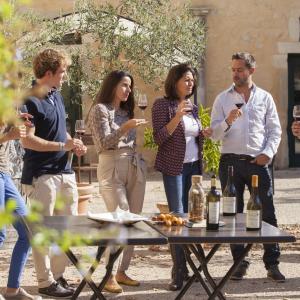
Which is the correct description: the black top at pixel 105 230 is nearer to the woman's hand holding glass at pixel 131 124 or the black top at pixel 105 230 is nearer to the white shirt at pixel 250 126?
the woman's hand holding glass at pixel 131 124

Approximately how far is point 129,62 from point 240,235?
8.15m

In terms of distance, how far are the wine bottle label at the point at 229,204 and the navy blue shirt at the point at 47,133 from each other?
121 centimetres

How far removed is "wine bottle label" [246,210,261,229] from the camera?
435cm

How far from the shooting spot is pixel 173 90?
19.8 feet

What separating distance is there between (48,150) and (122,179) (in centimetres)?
71

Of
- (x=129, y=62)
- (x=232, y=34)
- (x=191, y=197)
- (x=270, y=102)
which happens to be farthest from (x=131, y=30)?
(x=191, y=197)

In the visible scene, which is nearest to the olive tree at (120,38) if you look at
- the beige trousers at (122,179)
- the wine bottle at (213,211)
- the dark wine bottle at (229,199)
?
the beige trousers at (122,179)

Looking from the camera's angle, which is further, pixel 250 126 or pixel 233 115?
pixel 250 126

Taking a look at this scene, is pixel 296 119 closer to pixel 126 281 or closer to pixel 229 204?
pixel 229 204

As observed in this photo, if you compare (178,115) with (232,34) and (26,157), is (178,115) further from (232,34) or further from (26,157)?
(232,34)

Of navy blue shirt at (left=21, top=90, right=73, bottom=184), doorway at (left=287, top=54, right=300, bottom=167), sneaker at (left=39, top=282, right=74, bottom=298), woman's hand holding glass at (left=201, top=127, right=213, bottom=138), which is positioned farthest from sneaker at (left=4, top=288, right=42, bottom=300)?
doorway at (left=287, top=54, right=300, bottom=167)

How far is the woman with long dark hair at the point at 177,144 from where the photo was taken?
5895 millimetres

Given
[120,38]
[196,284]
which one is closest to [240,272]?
[196,284]

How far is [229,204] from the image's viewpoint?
491 centimetres
